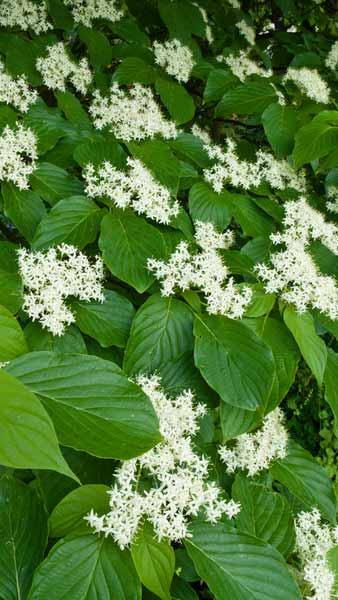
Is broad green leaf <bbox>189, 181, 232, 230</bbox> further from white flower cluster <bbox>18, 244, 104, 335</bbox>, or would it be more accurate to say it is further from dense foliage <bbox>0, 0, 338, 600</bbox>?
white flower cluster <bbox>18, 244, 104, 335</bbox>

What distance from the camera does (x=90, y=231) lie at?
1502mm

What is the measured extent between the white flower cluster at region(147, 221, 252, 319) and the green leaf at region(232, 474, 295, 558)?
42 cm

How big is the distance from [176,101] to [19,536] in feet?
5.41

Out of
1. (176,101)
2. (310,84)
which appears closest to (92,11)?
(176,101)

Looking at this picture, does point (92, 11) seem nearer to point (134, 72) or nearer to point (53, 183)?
point (134, 72)

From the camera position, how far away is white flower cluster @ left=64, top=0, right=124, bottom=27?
232cm

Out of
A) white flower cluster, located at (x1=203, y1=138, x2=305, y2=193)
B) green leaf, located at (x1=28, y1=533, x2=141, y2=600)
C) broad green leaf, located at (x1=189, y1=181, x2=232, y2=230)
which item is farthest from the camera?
white flower cluster, located at (x1=203, y1=138, x2=305, y2=193)

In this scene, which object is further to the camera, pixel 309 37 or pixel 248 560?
pixel 309 37

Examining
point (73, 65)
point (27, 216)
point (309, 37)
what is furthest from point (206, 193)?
point (309, 37)

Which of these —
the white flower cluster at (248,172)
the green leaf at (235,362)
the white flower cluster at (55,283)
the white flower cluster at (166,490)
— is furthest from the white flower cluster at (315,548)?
the white flower cluster at (248,172)

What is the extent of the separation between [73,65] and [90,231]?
0.92 m

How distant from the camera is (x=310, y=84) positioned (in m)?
2.38

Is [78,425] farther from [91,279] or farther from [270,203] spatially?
[270,203]

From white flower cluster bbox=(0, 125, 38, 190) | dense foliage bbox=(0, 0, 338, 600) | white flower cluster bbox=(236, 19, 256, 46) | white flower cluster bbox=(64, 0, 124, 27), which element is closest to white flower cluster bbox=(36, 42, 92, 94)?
dense foliage bbox=(0, 0, 338, 600)
